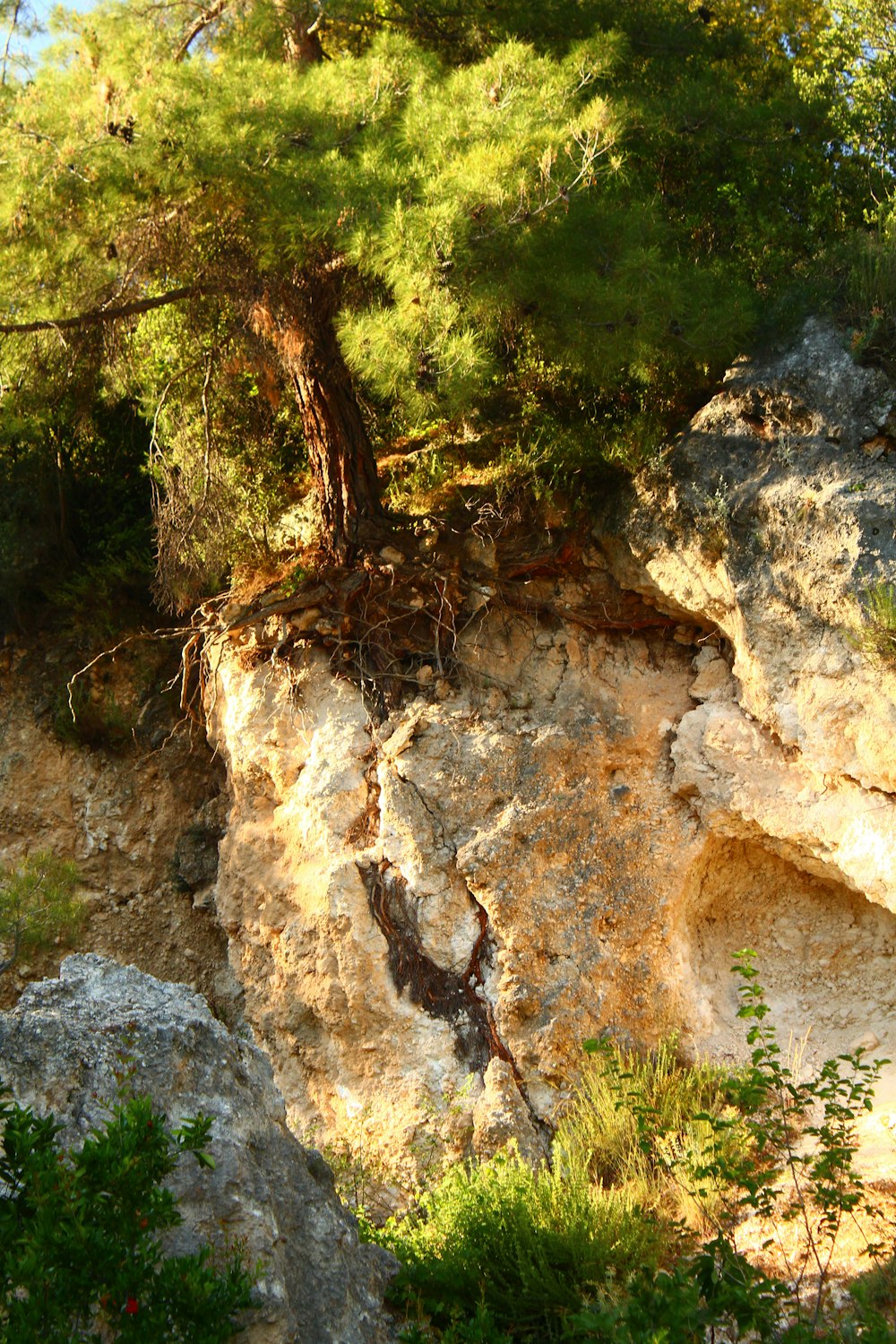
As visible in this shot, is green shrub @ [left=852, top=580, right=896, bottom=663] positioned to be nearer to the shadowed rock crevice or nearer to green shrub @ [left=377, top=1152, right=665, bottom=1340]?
the shadowed rock crevice

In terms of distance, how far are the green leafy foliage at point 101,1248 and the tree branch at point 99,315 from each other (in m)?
4.70

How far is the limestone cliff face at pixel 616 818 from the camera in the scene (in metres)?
6.23

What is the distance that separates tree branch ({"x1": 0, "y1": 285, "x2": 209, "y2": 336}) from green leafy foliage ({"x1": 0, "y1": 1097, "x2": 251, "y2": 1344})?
4.70 m

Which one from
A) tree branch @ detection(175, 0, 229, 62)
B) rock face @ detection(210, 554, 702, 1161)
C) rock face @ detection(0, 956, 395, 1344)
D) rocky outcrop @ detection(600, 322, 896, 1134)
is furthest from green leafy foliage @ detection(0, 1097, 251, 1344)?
tree branch @ detection(175, 0, 229, 62)

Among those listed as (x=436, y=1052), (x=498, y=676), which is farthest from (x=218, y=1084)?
(x=498, y=676)

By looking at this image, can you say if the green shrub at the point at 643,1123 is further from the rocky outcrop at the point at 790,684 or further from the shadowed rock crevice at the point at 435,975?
the shadowed rock crevice at the point at 435,975

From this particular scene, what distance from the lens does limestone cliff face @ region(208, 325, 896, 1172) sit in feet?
20.4

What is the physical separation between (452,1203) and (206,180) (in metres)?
4.86

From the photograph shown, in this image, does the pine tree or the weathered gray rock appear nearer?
the pine tree

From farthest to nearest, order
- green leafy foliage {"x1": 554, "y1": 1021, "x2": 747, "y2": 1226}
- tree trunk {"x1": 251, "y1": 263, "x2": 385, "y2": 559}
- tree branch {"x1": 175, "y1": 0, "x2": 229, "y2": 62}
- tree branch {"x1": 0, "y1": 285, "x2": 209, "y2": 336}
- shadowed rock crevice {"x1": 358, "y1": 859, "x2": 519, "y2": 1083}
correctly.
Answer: tree branch {"x1": 175, "y1": 0, "x2": 229, "y2": 62}, tree trunk {"x1": 251, "y1": 263, "x2": 385, "y2": 559}, tree branch {"x1": 0, "y1": 285, "x2": 209, "y2": 336}, shadowed rock crevice {"x1": 358, "y1": 859, "x2": 519, "y2": 1083}, green leafy foliage {"x1": 554, "y1": 1021, "x2": 747, "y2": 1226}

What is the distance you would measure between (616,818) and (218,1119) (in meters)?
3.30

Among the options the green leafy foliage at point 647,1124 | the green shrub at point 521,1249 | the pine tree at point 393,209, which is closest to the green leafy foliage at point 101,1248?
the green shrub at point 521,1249

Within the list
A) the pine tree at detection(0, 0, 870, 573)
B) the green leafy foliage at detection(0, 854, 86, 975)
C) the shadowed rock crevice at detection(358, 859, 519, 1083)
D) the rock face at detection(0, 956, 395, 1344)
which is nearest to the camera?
the rock face at detection(0, 956, 395, 1344)

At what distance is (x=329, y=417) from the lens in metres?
7.35
